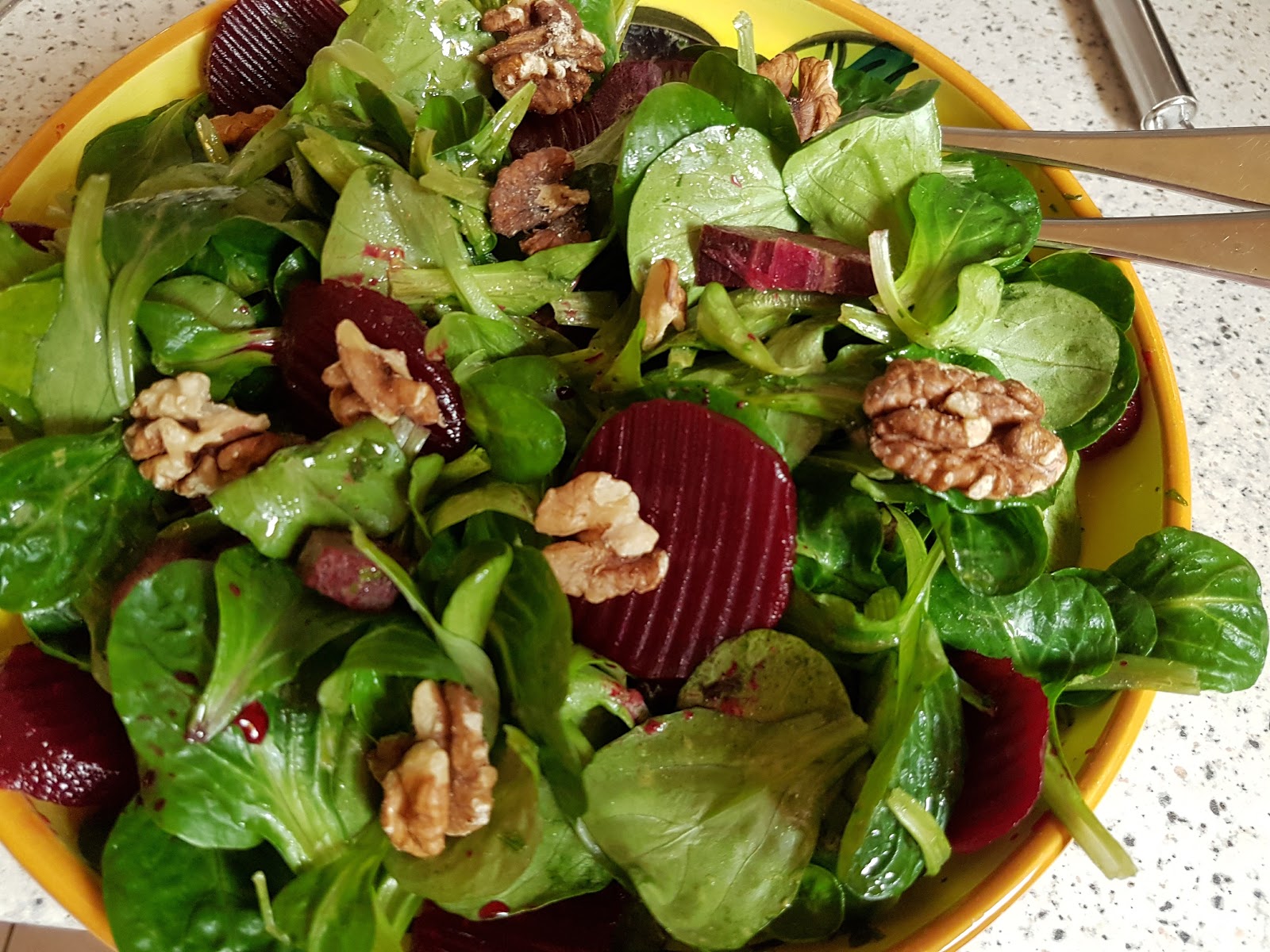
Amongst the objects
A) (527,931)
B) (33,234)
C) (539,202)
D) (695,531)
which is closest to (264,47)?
(33,234)

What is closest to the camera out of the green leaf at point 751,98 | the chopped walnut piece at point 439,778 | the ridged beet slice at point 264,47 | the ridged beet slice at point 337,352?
the chopped walnut piece at point 439,778

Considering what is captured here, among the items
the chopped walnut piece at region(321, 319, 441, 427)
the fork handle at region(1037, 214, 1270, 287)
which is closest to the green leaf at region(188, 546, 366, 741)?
the chopped walnut piece at region(321, 319, 441, 427)

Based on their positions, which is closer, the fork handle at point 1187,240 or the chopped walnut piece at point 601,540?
the chopped walnut piece at point 601,540

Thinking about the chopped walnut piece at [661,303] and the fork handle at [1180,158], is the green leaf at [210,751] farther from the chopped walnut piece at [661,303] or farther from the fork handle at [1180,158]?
the fork handle at [1180,158]

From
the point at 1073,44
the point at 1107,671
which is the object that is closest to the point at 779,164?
the point at 1107,671

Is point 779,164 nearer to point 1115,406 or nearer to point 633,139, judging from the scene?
point 633,139

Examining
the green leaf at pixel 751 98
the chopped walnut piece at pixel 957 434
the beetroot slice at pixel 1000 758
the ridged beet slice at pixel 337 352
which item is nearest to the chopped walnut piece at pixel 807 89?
the green leaf at pixel 751 98
